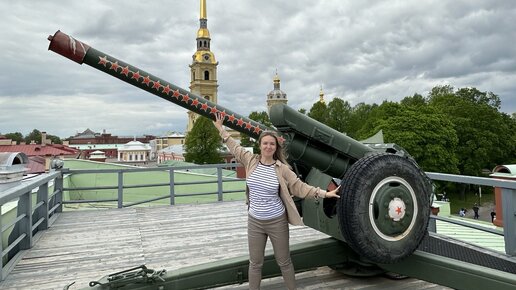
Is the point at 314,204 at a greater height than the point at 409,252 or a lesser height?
greater

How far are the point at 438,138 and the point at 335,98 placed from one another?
24.6 metres

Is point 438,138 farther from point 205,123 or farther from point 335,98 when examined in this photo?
point 335,98

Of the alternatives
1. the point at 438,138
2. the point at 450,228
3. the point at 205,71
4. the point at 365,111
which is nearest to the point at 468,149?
the point at 438,138

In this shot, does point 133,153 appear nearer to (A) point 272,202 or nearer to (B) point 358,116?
(B) point 358,116

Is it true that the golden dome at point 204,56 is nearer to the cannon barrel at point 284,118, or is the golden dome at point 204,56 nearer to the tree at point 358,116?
the tree at point 358,116

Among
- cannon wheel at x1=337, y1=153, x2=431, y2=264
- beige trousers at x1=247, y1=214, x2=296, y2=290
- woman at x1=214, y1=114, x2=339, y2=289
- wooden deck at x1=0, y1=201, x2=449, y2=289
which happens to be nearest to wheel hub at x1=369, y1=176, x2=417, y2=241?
cannon wheel at x1=337, y1=153, x2=431, y2=264

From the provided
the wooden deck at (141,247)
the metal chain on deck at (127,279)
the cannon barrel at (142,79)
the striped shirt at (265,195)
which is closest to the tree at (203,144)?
the wooden deck at (141,247)

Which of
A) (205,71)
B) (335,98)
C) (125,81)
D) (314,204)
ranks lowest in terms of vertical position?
(314,204)

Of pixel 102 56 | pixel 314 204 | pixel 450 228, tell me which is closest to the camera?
pixel 102 56

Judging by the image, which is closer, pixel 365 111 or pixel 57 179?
pixel 57 179

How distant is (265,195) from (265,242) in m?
0.35

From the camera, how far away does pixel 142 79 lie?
325 cm

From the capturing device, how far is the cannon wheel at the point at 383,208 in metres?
2.68

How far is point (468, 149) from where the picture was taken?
29.6m
